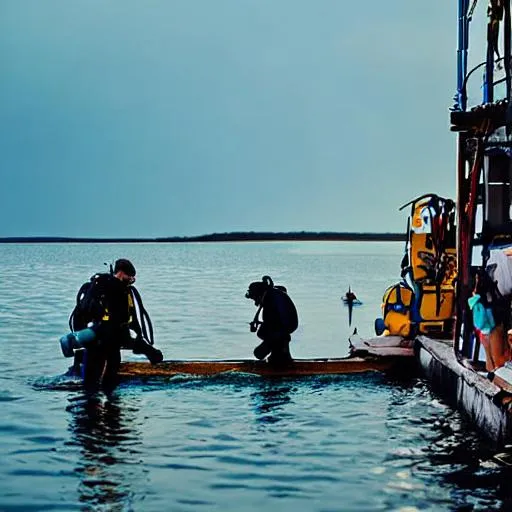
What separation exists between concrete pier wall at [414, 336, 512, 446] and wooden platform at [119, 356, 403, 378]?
952mm

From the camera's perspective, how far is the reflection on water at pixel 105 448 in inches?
383

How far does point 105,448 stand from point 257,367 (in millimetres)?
4420

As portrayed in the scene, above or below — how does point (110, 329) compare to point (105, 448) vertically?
above

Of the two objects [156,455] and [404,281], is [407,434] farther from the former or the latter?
[404,281]

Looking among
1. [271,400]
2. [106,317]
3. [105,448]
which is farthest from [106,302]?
[105,448]

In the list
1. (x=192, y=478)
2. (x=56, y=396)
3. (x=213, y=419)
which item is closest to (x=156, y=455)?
(x=192, y=478)

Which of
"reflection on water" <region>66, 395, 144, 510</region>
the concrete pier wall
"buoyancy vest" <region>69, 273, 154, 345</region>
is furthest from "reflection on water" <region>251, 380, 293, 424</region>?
the concrete pier wall

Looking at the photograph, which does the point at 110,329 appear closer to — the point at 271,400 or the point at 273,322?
the point at 271,400

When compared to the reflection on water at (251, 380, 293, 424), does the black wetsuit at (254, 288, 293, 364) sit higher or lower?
higher

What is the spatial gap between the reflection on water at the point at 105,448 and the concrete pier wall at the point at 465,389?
11.6 ft

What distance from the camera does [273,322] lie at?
15.7 m

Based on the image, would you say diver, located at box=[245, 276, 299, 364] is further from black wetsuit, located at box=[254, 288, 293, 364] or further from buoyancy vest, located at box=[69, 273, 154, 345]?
buoyancy vest, located at box=[69, 273, 154, 345]

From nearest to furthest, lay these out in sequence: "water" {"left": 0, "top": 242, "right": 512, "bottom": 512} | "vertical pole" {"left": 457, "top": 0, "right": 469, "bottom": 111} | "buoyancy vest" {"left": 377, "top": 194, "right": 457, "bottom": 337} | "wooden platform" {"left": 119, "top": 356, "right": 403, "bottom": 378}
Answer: "water" {"left": 0, "top": 242, "right": 512, "bottom": 512} → "vertical pole" {"left": 457, "top": 0, "right": 469, "bottom": 111} → "wooden platform" {"left": 119, "top": 356, "right": 403, "bottom": 378} → "buoyancy vest" {"left": 377, "top": 194, "right": 457, "bottom": 337}

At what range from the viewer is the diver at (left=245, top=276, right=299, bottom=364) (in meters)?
15.6
